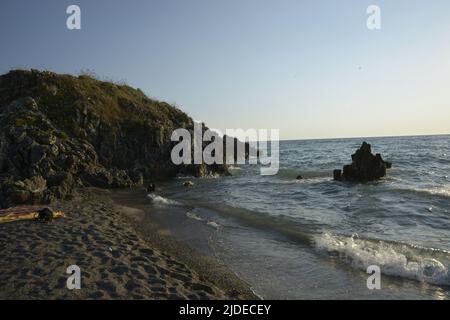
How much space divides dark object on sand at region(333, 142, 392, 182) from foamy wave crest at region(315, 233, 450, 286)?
20449mm

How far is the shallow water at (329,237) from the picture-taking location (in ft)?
30.9

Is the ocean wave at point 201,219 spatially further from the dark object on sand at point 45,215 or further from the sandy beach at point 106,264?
the dark object on sand at point 45,215

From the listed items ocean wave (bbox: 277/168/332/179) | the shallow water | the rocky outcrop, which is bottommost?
the shallow water

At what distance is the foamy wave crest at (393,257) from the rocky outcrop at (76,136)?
44.7ft

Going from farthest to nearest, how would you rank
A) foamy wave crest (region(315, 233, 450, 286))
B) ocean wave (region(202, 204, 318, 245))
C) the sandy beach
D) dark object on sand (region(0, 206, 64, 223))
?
1. ocean wave (region(202, 204, 318, 245))
2. dark object on sand (region(0, 206, 64, 223))
3. foamy wave crest (region(315, 233, 450, 286))
4. the sandy beach

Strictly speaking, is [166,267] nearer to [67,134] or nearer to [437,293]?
[437,293]

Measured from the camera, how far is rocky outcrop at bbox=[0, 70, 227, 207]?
21.3 m

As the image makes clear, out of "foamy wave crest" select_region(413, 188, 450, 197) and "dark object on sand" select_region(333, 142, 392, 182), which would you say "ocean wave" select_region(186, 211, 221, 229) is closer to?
"foamy wave crest" select_region(413, 188, 450, 197)

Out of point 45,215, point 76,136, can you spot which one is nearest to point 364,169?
point 76,136

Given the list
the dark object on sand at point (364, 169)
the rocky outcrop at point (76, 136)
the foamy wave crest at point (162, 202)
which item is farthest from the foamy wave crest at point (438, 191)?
the rocky outcrop at point (76, 136)

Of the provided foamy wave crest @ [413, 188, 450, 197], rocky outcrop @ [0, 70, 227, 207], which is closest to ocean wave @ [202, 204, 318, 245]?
rocky outcrop @ [0, 70, 227, 207]

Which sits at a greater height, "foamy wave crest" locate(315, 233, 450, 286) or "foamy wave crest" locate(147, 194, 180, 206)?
"foamy wave crest" locate(147, 194, 180, 206)

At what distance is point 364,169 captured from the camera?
3306cm

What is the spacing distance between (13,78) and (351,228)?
3030 cm
